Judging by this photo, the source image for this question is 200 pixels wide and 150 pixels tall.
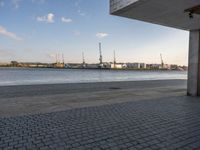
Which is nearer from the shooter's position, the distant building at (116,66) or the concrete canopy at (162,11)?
the concrete canopy at (162,11)

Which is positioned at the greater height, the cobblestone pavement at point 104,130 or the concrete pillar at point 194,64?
the concrete pillar at point 194,64

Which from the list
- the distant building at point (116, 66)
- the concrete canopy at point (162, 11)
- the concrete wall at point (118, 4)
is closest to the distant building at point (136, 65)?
the distant building at point (116, 66)

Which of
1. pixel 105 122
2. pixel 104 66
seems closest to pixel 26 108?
pixel 105 122

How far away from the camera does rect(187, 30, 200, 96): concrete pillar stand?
880 cm

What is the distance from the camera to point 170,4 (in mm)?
5301

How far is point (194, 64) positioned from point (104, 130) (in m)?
6.62

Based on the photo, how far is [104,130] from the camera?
414 centimetres

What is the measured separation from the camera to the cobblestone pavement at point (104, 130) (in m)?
3.40

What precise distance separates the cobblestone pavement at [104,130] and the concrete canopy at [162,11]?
3.03m

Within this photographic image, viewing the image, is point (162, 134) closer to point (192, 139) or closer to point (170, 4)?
point (192, 139)

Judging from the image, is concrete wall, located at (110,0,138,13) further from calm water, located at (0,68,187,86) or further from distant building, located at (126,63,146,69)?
distant building, located at (126,63,146,69)

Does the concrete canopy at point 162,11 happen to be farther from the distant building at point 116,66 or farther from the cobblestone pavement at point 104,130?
the distant building at point 116,66

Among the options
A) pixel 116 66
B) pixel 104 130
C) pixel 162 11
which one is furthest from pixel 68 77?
pixel 116 66

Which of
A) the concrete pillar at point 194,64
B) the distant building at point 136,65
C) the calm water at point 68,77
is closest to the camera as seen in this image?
the concrete pillar at point 194,64
